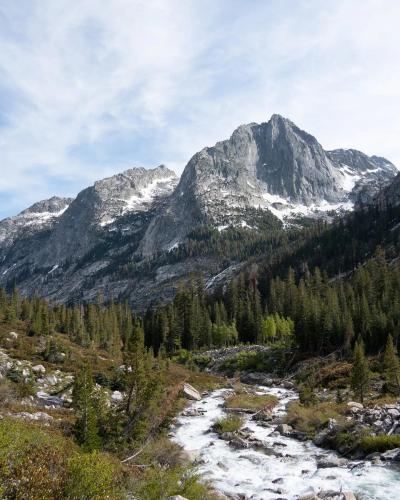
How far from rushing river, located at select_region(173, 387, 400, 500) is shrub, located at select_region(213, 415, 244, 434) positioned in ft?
4.90

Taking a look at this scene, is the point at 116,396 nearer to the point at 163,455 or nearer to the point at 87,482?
the point at 163,455

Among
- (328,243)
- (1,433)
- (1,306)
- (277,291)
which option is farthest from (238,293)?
(1,433)

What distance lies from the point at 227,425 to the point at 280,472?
36.0ft

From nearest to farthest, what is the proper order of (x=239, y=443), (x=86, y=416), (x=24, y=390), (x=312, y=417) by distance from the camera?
(x=86, y=416)
(x=239, y=443)
(x=312, y=417)
(x=24, y=390)

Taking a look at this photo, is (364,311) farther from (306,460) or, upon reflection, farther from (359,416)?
(306,460)

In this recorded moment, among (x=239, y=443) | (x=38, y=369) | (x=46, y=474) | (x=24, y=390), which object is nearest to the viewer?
(x=46, y=474)

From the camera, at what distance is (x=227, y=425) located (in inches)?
1375

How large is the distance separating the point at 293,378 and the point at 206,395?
1741cm

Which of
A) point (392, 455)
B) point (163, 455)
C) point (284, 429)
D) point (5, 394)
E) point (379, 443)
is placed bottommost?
point (284, 429)

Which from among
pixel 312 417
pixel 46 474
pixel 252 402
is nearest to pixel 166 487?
pixel 46 474

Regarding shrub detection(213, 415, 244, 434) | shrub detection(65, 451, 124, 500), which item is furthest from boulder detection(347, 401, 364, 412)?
shrub detection(65, 451, 124, 500)

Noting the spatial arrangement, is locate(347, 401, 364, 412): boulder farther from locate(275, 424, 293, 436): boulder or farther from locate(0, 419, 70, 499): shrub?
locate(0, 419, 70, 499): shrub

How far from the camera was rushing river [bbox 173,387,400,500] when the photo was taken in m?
21.2

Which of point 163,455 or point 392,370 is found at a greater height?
point 392,370
